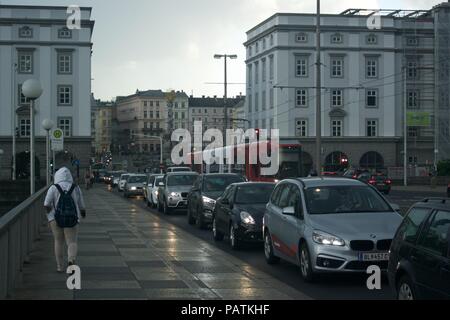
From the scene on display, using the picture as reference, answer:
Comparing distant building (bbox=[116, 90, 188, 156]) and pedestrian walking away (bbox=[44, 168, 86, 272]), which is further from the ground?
distant building (bbox=[116, 90, 188, 156])

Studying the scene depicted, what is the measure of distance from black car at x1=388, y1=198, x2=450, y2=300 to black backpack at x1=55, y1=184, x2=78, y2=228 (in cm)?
539

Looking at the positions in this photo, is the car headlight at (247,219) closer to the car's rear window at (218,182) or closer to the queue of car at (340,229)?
the queue of car at (340,229)

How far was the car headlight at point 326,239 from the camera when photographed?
11.7 m

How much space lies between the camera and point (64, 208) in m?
12.3

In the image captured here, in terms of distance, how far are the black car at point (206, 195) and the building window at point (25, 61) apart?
5547cm

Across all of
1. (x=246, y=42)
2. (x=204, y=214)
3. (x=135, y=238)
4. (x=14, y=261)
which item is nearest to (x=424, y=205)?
(x=14, y=261)

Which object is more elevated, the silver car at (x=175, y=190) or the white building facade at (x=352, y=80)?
the white building facade at (x=352, y=80)

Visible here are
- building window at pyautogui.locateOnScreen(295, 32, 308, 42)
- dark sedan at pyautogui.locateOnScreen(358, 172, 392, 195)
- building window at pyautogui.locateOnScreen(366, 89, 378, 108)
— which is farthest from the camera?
building window at pyautogui.locateOnScreen(366, 89, 378, 108)

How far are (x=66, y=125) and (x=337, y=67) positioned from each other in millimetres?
28222

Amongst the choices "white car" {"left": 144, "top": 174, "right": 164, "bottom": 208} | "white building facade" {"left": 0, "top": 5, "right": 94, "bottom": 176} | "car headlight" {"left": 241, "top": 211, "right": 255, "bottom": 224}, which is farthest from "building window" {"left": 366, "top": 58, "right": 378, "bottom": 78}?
"car headlight" {"left": 241, "top": 211, "right": 255, "bottom": 224}

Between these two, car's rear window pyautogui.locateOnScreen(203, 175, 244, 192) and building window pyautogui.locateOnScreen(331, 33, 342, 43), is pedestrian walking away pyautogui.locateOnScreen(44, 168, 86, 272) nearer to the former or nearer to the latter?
car's rear window pyautogui.locateOnScreen(203, 175, 244, 192)

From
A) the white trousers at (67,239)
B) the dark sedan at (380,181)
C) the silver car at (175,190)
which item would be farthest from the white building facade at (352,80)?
the white trousers at (67,239)

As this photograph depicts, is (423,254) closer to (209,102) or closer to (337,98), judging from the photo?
(337,98)

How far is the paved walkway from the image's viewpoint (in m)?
10.8
